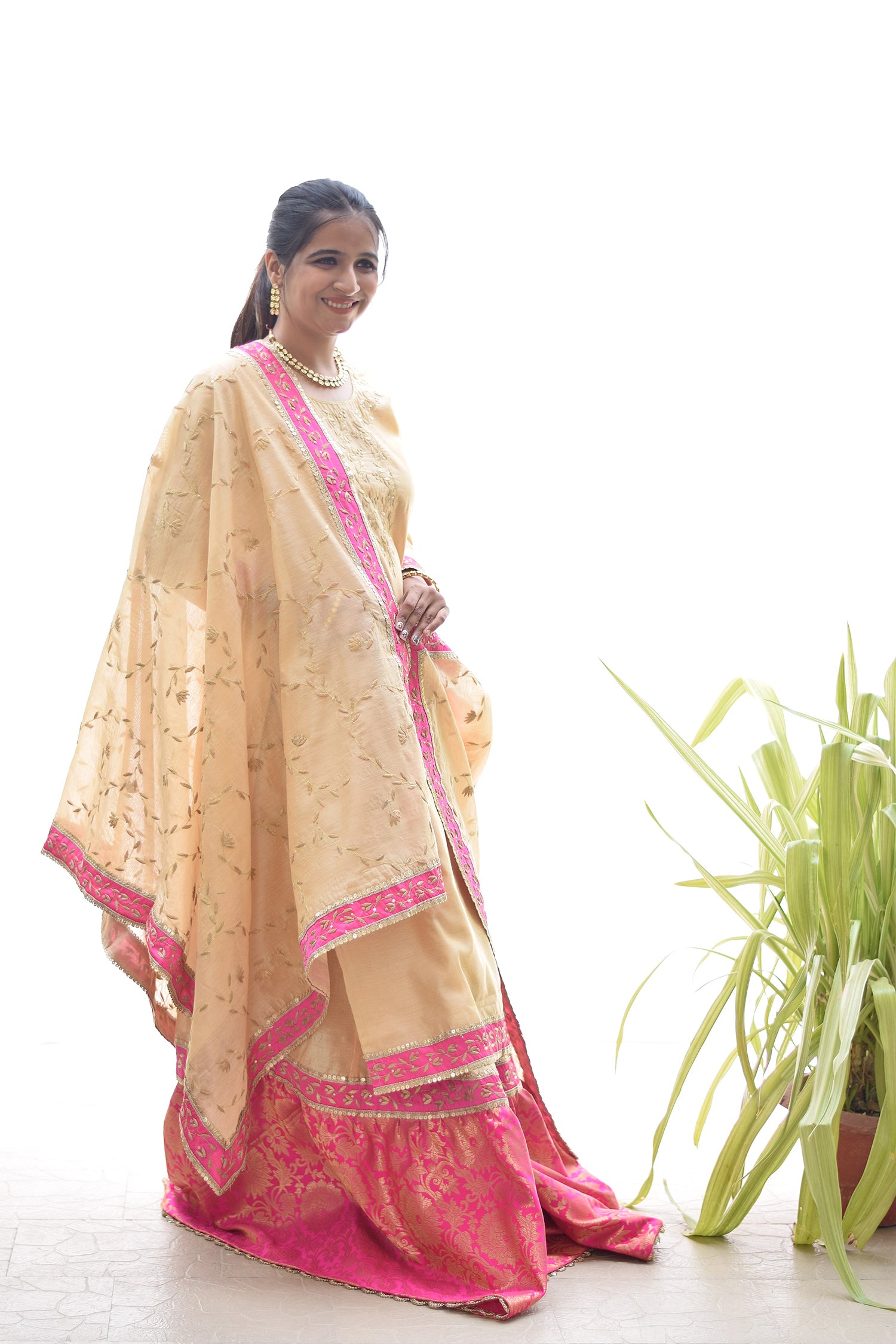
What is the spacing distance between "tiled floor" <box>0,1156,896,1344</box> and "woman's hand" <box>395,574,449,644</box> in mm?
958

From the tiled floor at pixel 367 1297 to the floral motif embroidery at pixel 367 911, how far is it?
46 cm

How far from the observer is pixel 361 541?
2.02 metres

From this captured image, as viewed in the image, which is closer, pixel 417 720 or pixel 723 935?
pixel 417 720

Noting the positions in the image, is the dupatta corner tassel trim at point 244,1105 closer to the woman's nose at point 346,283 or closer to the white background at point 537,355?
the woman's nose at point 346,283

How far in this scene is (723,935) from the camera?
3979mm

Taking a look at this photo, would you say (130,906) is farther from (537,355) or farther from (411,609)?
(537,355)

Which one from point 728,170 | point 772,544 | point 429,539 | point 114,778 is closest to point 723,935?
point 772,544

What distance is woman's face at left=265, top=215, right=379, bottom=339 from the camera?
2002 millimetres

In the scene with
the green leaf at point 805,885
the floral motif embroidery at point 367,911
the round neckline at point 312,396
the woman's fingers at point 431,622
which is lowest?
the floral motif embroidery at point 367,911

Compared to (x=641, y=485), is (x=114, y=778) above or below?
below

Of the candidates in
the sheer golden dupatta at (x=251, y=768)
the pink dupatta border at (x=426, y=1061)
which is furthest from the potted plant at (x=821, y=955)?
the sheer golden dupatta at (x=251, y=768)

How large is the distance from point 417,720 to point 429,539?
1702 millimetres

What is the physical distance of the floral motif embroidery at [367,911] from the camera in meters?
1.84

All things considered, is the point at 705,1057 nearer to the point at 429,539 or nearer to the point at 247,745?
the point at 429,539
